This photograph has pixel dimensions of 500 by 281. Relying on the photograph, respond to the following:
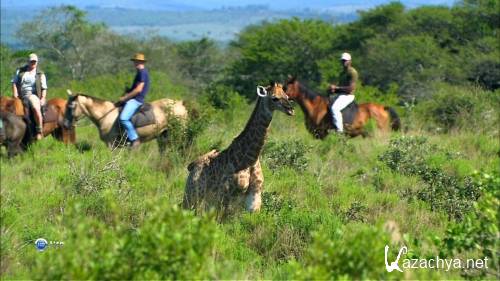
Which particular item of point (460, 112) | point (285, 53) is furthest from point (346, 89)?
point (285, 53)

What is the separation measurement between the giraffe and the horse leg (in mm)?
4178

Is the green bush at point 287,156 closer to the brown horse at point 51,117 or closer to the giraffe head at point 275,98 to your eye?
the giraffe head at point 275,98

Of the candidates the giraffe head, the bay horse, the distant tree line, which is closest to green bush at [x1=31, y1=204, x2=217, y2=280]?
the giraffe head

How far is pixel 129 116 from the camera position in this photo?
14.3 meters

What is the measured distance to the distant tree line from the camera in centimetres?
3991

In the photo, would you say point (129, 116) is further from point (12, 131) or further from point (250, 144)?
point (250, 144)

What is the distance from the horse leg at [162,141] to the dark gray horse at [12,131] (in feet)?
8.48

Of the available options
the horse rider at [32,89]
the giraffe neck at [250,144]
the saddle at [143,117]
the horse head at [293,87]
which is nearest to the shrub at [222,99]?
the horse head at [293,87]

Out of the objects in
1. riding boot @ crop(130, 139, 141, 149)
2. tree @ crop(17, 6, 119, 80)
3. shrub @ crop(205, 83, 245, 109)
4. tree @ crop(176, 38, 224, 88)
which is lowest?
tree @ crop(176, 38, 224, 88)

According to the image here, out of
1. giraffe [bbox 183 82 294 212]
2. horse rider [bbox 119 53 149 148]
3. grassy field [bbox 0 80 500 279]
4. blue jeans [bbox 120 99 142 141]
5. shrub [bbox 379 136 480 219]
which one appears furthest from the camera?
blue jeans [bbox 120 99 142 141]

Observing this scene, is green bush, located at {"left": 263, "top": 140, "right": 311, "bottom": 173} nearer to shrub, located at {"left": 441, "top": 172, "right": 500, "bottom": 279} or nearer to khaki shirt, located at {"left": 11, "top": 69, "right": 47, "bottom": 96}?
khaki shirt, located at {"left": 11, "top": 69, "right": 47, "bottom": 96}

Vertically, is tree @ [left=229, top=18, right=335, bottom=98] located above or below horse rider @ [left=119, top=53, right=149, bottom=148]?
below

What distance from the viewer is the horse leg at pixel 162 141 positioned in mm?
13095

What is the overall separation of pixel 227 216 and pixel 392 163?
13.8 ft
